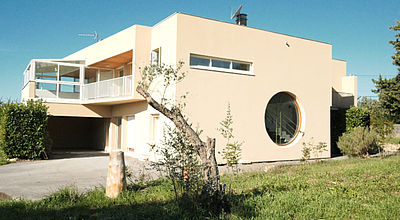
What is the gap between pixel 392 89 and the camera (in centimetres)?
2052

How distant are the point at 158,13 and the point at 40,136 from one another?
720cm

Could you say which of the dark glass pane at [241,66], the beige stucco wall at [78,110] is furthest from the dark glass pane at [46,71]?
the dark glass pane at [241,66]

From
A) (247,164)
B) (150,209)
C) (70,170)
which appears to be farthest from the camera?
(247,164)

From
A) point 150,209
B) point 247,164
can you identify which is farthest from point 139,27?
point 150,209

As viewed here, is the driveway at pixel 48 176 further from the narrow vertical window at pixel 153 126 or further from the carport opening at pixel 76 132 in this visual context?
the carport opening at pixel 76 132

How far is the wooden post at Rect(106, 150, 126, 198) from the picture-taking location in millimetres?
6359

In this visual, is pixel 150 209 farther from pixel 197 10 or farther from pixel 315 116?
pixel 315 116

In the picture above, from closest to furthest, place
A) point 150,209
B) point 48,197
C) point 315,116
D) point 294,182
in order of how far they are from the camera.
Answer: point 150,209
point 48,197
point 294,182
point 315,116

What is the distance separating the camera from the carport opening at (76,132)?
22562 mm

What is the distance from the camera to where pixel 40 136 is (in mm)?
13969

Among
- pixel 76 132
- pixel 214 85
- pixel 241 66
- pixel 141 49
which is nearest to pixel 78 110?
pixel 141 49

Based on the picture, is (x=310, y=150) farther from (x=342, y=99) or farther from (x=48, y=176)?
(x=342, y=99)

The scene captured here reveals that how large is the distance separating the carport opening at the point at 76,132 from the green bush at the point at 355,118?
14592 mm

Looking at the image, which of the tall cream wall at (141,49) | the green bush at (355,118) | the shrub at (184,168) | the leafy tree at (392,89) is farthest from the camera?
the leafy tree at (392,89)
